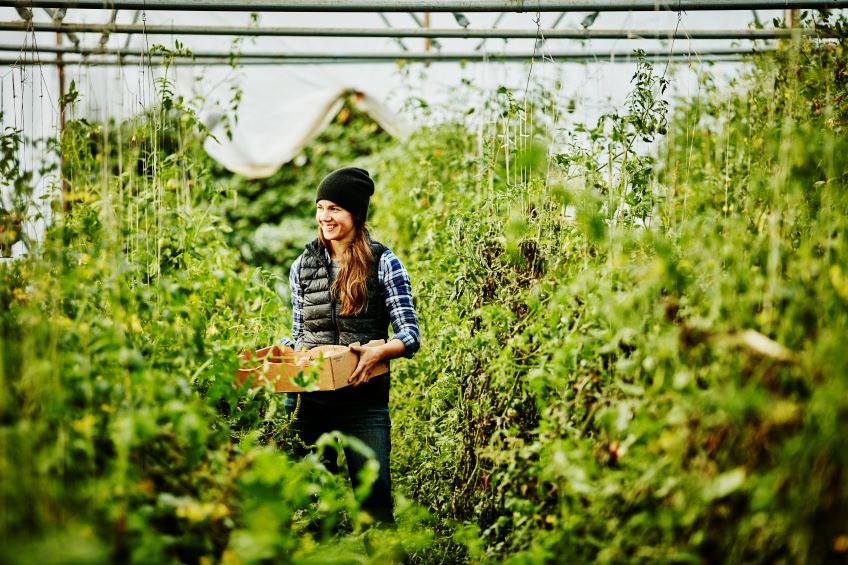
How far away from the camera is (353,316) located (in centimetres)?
312

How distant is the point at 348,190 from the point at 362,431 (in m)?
1.03

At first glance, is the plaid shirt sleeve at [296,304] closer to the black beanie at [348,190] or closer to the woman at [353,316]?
the woman at [353,316]

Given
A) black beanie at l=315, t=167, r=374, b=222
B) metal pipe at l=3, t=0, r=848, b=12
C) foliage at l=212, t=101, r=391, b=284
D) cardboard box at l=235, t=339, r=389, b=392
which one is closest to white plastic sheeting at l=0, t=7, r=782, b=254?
foliage at l=212, t=101, r=391, b=284

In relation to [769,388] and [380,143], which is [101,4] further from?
[380,143]

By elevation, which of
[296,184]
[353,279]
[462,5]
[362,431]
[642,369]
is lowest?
[362,431]

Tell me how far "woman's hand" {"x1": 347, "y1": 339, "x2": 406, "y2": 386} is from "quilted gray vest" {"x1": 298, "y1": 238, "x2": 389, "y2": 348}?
6.8 inches

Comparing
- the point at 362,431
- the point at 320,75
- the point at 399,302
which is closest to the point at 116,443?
the point at 362,431

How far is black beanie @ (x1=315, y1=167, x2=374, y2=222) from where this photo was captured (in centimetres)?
317

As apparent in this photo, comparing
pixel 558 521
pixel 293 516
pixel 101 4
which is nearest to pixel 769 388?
pixel 558 521

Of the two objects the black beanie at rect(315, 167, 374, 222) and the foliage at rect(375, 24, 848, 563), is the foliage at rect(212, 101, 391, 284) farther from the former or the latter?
the black beanie at rect(315, 167, 374, 222)

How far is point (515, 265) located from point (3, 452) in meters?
1.99

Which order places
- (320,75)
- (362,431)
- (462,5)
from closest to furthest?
(362,431)
(462,5)
(320,75)

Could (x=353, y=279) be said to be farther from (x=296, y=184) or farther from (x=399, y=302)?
(x=296, y=184)

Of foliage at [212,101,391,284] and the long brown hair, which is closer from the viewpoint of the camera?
the long brown hair
